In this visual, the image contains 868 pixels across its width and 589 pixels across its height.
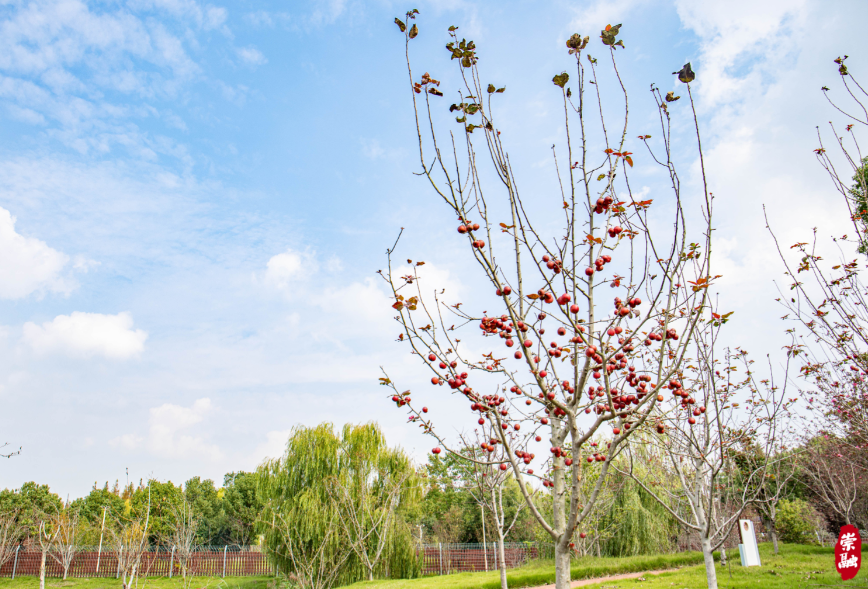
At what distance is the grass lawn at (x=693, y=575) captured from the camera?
9.22 m

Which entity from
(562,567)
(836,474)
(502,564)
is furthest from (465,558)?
(562,567)

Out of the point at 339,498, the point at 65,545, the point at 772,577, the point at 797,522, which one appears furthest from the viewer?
the point at 65,545

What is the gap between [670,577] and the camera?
453 inches

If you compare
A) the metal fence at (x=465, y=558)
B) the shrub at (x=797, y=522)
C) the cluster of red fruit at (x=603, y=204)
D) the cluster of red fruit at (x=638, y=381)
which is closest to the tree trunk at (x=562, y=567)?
the cluster of red fruit at (x=638, y=381)

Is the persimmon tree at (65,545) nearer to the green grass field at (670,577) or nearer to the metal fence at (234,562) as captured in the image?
the metal fence at (234,562)

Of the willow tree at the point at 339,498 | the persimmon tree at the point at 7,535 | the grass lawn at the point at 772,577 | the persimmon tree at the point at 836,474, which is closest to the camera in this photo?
the grass lawn at the point at 772,577

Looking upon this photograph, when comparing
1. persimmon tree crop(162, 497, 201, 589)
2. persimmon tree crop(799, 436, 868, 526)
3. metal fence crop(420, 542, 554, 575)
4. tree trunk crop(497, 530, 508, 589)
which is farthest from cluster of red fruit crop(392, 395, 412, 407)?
metal fence crop(420, 542, 554, 575)

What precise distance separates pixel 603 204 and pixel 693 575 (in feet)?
42.0

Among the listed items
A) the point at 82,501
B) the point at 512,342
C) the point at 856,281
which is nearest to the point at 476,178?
the point at 512,342

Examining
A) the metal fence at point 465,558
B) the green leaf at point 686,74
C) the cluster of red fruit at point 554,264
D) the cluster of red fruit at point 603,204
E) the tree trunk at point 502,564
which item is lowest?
the metal fence at point 465,558

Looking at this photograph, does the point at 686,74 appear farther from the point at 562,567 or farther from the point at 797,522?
the point at 797,522

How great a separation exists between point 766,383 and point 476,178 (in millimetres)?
5172

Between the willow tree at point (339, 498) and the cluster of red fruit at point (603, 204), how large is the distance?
11.5m

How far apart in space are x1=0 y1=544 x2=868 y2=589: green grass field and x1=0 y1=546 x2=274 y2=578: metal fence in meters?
1.56
